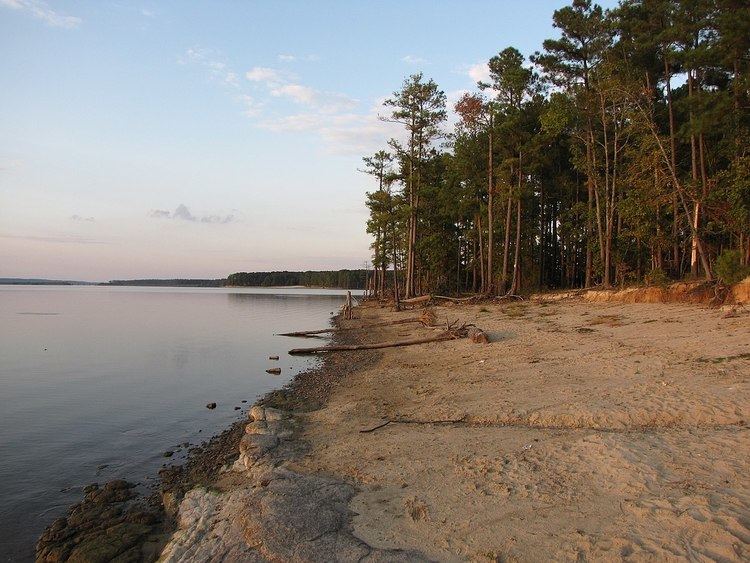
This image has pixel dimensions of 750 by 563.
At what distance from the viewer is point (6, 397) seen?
14.8m

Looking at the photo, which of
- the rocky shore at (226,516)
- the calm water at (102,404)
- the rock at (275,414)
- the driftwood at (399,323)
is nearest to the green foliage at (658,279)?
the driftwood at (399,323)

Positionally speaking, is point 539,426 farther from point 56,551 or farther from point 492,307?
point 492,307

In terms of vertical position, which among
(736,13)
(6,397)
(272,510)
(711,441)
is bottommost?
(6,397)

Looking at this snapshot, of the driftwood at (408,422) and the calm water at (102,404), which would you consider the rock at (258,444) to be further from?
the calm water at (102,404)

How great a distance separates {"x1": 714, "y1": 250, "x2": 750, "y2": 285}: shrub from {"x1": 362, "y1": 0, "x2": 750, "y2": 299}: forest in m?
0.05

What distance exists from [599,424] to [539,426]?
93 centimetres

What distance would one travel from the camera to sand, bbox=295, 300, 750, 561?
455cm

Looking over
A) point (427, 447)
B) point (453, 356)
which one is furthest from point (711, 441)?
point (453, 356)

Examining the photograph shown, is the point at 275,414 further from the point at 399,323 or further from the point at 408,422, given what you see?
→ the point at 399,323

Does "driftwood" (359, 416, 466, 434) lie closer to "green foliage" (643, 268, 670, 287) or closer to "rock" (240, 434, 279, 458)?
"rock" (240, 434, 279, 458)

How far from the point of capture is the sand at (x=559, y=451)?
14.9ft

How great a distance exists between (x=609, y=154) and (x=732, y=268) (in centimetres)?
1478

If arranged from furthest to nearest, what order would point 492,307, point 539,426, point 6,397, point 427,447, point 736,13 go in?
point 492,307
point 736,13
point 6,397
point 539,426
point 427,447

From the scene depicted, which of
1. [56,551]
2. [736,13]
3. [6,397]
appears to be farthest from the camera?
[736,13]
